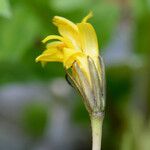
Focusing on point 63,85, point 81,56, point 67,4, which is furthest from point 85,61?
point 63,85

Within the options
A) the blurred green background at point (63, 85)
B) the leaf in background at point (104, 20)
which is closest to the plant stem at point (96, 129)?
the blurred green background at point (63, 85)

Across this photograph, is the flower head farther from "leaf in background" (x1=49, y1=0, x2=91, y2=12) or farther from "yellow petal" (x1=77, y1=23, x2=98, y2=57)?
"leaf in background" (x1=49, y1=0, x2=91, y2=12)

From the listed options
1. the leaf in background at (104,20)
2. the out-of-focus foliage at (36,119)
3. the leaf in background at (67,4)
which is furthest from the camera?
the out-of-focus foliage at (36,119)

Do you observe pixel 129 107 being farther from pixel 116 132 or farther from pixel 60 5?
pixel 60 5

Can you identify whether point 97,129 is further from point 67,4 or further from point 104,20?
point 104,20

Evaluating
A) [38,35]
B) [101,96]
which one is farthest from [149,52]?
[101,96]

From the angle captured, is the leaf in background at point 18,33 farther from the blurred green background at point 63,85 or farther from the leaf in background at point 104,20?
the leaf in background at point 104,20
